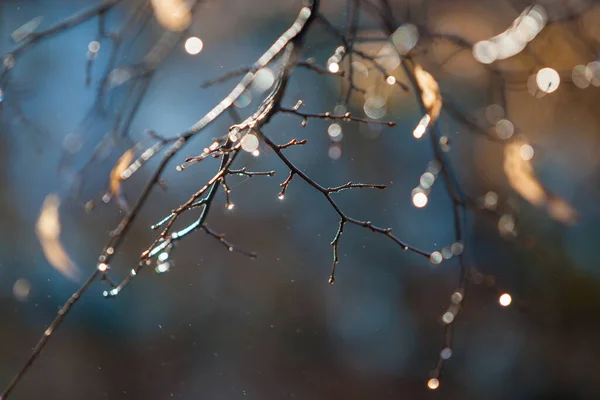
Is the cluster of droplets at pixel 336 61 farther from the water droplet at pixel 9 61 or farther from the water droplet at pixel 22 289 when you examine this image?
the water droplet at pixel 22 289

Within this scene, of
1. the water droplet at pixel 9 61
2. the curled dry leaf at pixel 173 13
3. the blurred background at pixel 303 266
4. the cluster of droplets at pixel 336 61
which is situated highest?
the water droplet at pixel 9 61

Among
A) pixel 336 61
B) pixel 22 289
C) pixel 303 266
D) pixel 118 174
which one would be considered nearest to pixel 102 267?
pixel 118 174

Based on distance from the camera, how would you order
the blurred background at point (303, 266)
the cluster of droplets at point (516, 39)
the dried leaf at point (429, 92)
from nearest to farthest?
the dried leaf at point (429, 92) → the cluster of droplets at point (516, 39) → the blurred background at point (303, 266)

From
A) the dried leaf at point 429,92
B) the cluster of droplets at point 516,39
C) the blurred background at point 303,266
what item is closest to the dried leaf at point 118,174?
the dried leaf at point 429,92

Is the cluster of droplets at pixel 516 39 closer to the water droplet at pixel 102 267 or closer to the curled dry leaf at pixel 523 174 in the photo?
the curled dry leaf at pixel 523 174

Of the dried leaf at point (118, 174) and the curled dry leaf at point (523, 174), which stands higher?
the dried leaf at point (118, 174)

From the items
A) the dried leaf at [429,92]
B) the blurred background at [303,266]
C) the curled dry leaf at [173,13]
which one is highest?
the curled dry leaf at [173,13]

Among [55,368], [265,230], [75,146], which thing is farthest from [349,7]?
[55,368]

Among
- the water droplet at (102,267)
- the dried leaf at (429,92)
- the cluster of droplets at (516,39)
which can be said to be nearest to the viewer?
the water droplet at (102,267)

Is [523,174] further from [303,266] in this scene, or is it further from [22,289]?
[22,289]

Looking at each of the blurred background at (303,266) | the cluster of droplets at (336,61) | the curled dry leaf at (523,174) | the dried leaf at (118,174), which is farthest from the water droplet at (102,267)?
the blurred background at (303,266)

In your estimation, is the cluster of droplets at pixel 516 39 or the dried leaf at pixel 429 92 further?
the cluster of droplets at pixel 516 39
